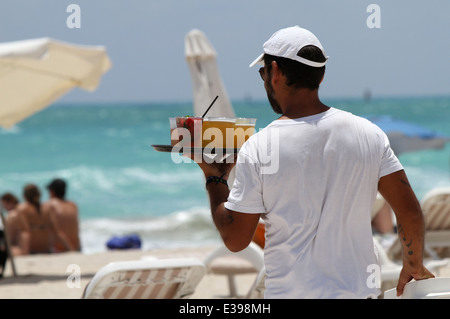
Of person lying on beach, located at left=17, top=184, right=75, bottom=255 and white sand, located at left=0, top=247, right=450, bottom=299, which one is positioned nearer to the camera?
white sand, located at left=0, top=247, right=450, bottom=299

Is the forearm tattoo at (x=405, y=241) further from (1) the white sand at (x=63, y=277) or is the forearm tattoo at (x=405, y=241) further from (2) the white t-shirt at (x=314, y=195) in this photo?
(1) the white sand at (x=63, y=277)

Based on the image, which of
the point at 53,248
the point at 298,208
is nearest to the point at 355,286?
the point at 298,208

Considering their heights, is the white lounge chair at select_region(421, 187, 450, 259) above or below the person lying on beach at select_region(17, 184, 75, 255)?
above

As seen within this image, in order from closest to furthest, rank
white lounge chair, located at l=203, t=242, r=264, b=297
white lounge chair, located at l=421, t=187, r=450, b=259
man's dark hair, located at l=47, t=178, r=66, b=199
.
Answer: white lounge chair, located at l=203, t=242, r=264, b=297, white lounge chair, located at l=421, t=187, r=450, b=259, man's dark hair, located at l=47, t=178, r=66, b=199

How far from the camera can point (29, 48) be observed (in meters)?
6.21

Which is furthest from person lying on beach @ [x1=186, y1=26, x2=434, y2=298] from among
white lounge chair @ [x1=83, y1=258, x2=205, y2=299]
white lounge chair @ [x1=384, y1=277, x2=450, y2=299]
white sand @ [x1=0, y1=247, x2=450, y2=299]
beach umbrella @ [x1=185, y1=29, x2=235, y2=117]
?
beach umbrella @ [x1=185, y1=29, x2=235, y2=117]

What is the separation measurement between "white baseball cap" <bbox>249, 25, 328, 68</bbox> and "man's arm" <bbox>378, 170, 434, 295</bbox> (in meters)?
0.35

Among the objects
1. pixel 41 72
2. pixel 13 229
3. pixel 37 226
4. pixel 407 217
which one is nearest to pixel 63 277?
pixel 37 226

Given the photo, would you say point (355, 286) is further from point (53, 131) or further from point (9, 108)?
point (53, 131)

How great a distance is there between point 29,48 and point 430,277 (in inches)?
198

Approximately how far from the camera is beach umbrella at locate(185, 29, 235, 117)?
5.84 m

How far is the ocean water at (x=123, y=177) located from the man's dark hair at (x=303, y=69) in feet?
16.1

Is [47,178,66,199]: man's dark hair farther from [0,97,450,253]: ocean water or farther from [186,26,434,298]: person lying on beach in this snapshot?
[186,26,434,298]: person lying on beach

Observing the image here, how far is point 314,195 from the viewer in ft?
5.51
